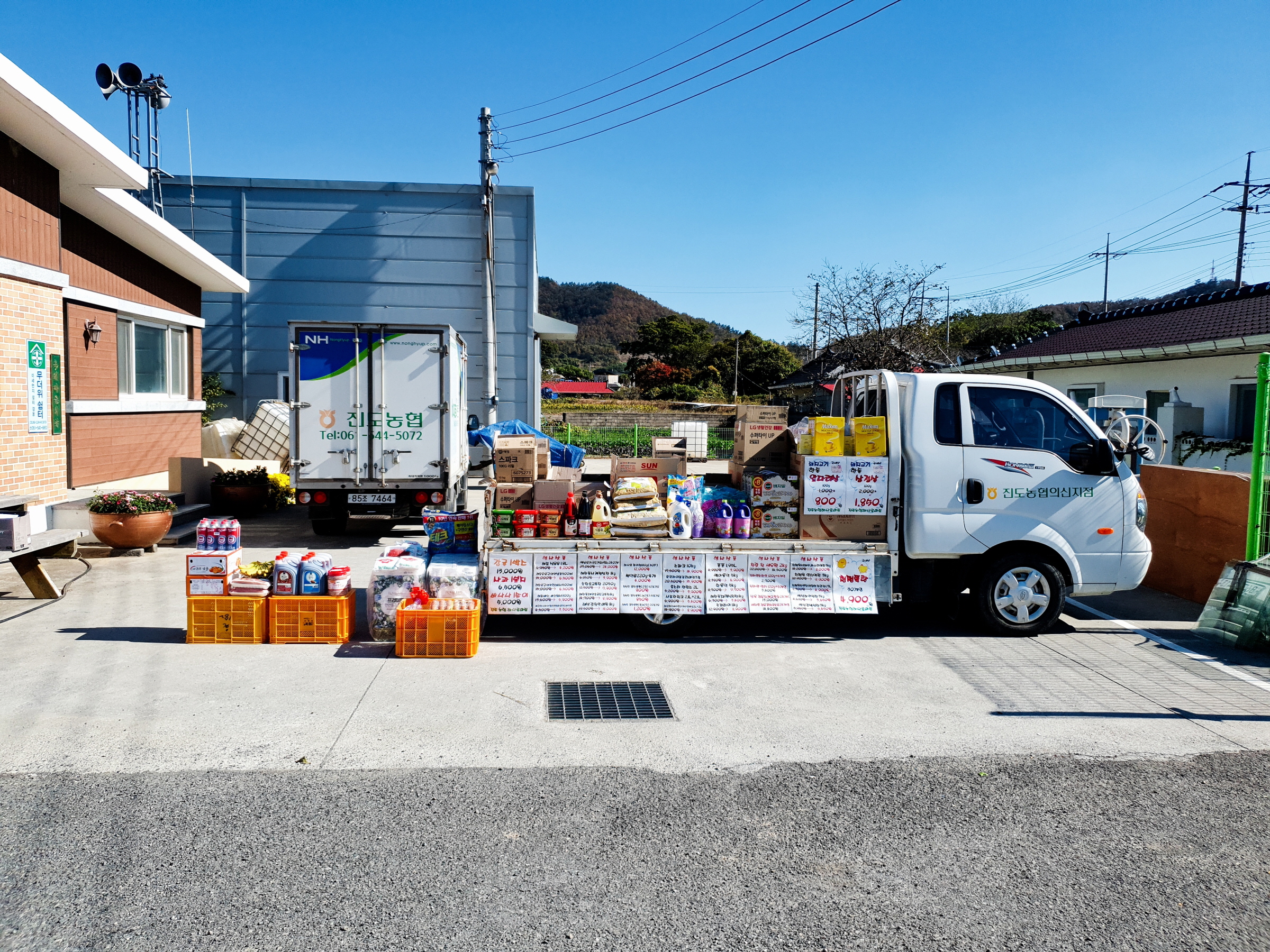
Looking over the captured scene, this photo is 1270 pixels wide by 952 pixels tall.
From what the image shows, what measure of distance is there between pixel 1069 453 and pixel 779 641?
287 centimetres

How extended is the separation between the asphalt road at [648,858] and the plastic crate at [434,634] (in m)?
2.09

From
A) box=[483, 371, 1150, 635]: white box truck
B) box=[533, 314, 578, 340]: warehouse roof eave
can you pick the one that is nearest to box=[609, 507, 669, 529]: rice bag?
box=[483, 371, 1150, 635]: white box truck

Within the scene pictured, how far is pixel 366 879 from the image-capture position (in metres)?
3.62

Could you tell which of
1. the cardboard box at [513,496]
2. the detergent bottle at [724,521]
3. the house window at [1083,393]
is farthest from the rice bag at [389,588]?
the house window at [1083,393]

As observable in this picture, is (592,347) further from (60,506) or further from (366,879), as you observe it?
(366,879)

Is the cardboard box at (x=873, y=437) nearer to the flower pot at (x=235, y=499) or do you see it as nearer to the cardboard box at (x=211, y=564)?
the cardboard box at (x=211, y=564)

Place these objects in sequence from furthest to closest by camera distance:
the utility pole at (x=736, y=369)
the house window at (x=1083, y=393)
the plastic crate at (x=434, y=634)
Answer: the utility pole at (x=736, y=369)
the house window at (x=1083, y=393)
the plastic crate at (x=434, y=634)

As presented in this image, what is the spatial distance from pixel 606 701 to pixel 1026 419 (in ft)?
14.0

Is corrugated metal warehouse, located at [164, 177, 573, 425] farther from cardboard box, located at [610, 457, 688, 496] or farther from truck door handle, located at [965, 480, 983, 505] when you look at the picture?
truck door handle, located at [965, 480, 983, 505]

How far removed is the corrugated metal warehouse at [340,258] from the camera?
77.0 ft

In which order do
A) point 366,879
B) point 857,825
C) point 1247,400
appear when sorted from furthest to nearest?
1. point 1247,400
2. point 857,825
3. point 366,879

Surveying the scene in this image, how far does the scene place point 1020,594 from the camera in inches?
295

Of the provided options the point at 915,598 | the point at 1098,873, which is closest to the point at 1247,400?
the point at 915,598

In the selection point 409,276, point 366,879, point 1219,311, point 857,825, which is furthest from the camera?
point 409,276
